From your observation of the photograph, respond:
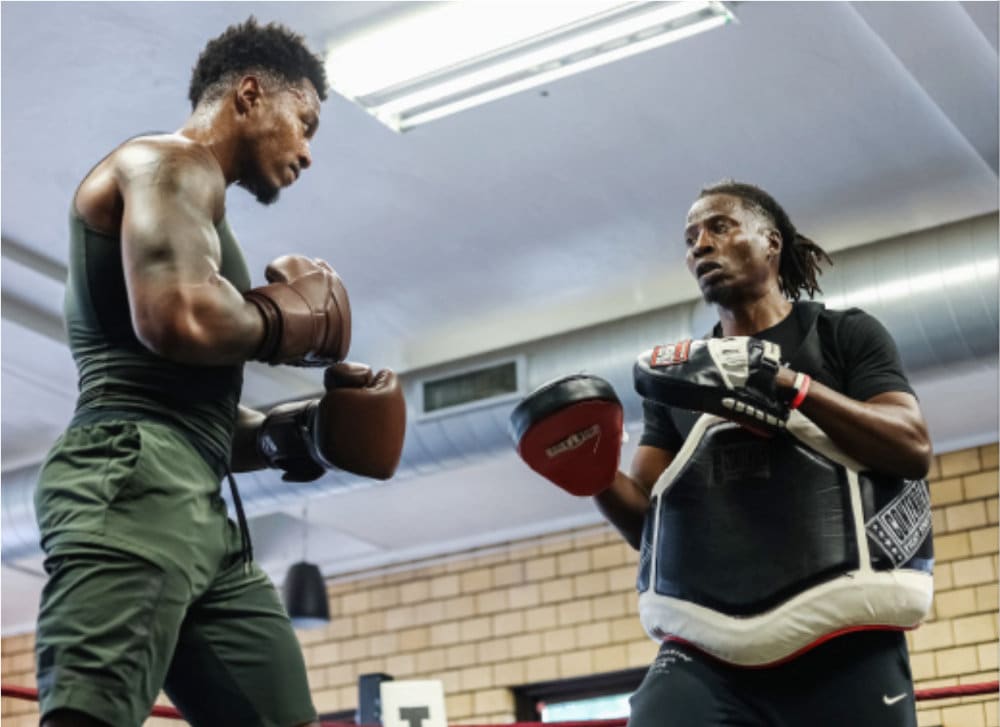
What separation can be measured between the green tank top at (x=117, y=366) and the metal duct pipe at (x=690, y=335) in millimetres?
3235

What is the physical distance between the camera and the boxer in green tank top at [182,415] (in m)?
1.62

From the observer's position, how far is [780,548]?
7.05ft

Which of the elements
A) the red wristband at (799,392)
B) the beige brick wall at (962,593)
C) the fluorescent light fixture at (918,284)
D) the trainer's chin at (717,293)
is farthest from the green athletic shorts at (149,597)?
the beige brick wall at (962,593)

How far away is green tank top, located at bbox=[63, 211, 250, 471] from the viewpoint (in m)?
1.76

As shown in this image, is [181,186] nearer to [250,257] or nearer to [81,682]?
[81,682]

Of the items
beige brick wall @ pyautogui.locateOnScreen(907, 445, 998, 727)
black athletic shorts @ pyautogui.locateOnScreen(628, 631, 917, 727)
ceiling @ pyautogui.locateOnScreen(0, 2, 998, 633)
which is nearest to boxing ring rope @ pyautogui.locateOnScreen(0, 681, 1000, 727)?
black athletic shorts @ pyautogui.locateOnScreen(628, 631, 917, 727)

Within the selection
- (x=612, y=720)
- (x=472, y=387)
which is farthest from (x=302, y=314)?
(x=472, y=387)

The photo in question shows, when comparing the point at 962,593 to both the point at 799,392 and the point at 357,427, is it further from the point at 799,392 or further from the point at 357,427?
the point at 357,427

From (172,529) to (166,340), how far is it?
230 millimetres

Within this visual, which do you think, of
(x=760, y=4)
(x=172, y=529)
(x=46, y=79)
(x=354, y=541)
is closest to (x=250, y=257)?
(x=46, y=79)

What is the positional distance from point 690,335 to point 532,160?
2.86ft

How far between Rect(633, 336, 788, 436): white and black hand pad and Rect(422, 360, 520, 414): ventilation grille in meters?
3.35

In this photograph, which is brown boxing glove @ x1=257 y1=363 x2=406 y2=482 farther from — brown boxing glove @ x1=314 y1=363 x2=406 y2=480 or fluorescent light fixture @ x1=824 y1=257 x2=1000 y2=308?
fluorescent light fixture @ x1=824 y1=257 x2=1000 y2=308

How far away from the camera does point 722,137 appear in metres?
4.79
